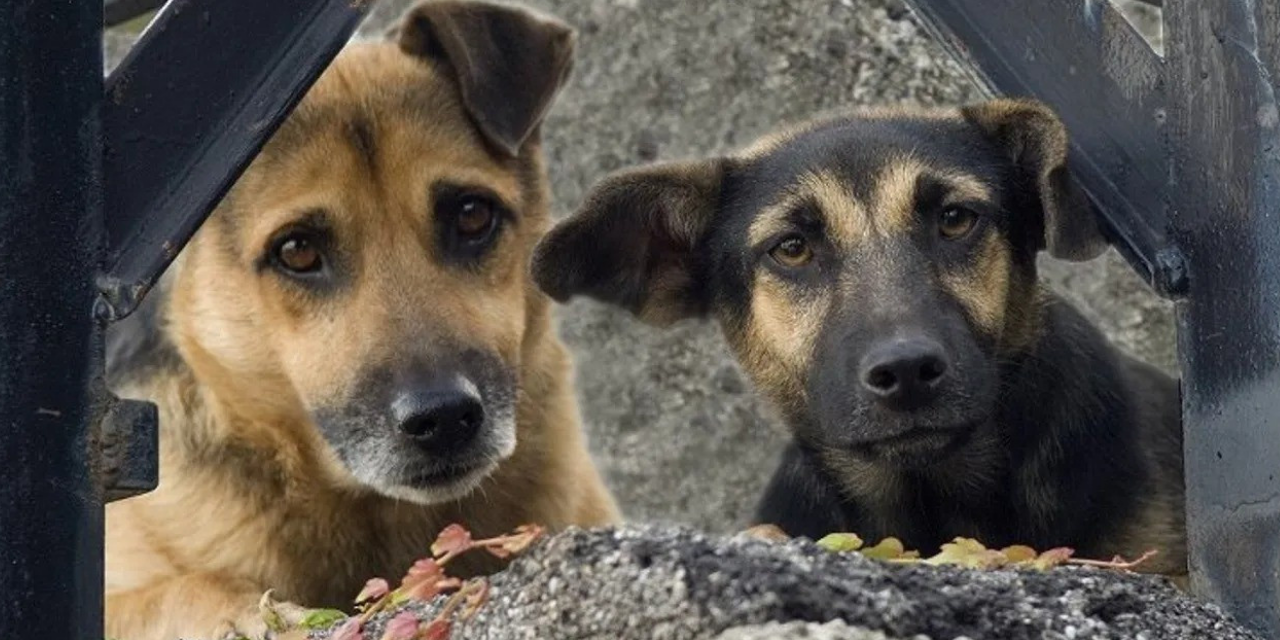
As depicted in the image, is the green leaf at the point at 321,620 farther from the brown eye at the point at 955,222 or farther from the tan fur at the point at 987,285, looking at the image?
the brown eye at the point at 955,222

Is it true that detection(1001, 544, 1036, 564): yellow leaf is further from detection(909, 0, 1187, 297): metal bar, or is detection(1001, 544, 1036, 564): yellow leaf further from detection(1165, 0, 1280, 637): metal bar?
detection(909, 0, 1187, 297): metal bar

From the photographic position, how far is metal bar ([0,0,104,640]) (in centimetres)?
279

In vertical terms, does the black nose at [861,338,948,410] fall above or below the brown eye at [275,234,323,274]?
above

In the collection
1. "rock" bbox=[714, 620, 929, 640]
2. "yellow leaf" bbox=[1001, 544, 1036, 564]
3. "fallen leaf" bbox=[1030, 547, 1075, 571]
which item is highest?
"rock" bbox=[714, 620, 929, 640]

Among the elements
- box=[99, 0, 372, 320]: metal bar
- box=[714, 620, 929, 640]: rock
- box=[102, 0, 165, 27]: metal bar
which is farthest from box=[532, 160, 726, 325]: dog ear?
box=[714, 620, 929, 640]: rock

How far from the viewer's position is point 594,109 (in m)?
7.32

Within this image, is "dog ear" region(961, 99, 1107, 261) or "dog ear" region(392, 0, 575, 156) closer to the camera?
"dog ear" region(961, 99, 1107, 261)

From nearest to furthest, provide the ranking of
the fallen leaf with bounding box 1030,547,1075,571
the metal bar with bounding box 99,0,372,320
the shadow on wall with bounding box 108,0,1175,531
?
the metal bar with bounding box 99,0,372,320, the fallen leaf with bounding box 1030,547,1075,571, the shadow on wall with bounding box 108,0,1175,531

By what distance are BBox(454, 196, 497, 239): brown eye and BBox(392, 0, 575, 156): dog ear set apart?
0.21 metres

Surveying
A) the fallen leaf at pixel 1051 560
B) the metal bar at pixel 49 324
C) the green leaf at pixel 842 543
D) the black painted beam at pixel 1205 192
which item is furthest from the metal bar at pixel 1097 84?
the metal bar at pixel 49 324

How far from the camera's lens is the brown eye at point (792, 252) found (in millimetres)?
4539

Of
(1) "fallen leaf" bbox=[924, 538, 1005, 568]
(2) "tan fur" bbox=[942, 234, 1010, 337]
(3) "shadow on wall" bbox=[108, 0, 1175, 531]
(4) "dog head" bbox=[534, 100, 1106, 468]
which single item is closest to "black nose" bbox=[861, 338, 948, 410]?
(4) "dog head" bbox=[534, 100, 1106, 468]

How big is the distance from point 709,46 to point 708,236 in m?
2.31

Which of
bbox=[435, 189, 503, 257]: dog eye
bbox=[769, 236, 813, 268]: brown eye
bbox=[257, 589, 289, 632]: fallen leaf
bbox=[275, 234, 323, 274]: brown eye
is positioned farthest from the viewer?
bbox=[435, 189, 503, 257]: dog eye
